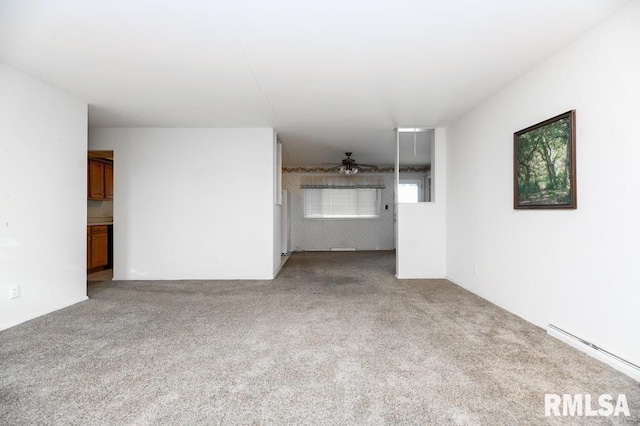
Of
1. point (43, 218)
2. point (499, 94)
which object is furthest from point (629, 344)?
point (43, 218)

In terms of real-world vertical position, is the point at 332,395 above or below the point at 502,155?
below

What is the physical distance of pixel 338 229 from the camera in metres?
9.02

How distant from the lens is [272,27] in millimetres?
2244

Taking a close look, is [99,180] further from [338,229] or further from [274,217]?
[338,229]

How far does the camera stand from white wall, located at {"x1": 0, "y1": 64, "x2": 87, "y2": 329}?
290 centimetres

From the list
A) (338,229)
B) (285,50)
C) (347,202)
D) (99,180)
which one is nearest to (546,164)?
(285,50)

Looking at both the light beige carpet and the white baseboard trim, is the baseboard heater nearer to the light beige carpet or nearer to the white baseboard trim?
the light beige carpet

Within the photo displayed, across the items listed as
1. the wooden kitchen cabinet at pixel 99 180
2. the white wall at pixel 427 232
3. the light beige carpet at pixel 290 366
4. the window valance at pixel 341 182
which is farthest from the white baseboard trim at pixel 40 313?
the window valance at pixel 341 182

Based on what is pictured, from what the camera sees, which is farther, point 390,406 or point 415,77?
point 415,77

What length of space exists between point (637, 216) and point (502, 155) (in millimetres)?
1590

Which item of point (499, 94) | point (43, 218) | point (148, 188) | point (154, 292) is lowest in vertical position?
point (154, 292)

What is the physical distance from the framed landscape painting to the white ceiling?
1.96ft

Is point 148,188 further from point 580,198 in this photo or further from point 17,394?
point 580,198

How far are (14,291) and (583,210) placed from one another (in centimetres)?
477
